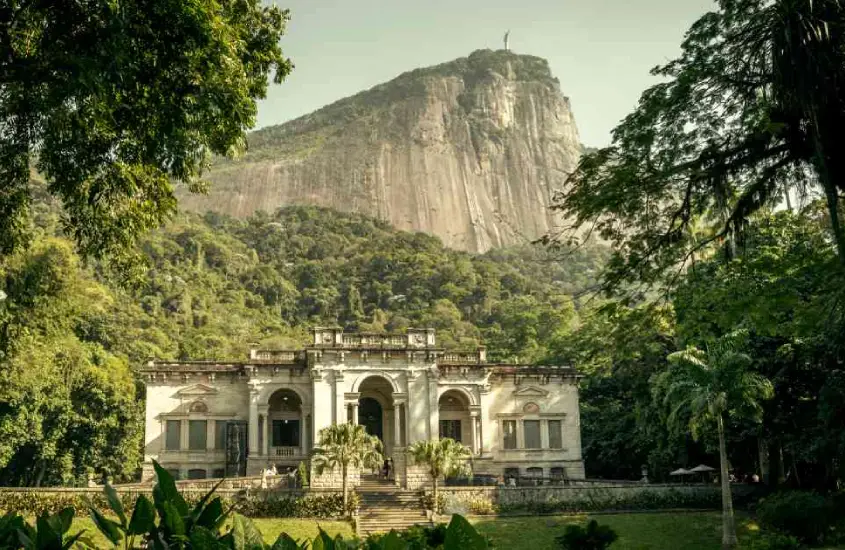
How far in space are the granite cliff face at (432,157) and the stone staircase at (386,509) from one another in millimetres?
93674

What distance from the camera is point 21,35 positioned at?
1054cm

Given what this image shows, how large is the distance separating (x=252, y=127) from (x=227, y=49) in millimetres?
1350

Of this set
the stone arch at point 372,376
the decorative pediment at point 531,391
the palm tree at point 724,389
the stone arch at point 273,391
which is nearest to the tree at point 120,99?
the palm tree at point 724,389

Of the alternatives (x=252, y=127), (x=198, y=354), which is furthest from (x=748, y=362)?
(x=198, y=354)

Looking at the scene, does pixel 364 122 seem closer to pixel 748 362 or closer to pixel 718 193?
pixel 748 362

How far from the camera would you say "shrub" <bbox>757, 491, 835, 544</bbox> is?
24.5 m

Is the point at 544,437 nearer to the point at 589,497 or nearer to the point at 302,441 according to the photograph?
the point at 589,497

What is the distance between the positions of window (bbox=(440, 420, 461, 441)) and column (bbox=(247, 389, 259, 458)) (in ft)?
28.8

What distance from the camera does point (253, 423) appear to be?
37906 mm

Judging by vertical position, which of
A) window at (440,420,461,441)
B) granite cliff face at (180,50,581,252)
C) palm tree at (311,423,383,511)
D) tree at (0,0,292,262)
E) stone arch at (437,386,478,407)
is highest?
granite cliff face at (180,50,581,252)

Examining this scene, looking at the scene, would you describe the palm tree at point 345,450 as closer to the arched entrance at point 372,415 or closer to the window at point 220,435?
the window at point 220,435

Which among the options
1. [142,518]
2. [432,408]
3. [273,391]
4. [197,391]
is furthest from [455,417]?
[142,518]

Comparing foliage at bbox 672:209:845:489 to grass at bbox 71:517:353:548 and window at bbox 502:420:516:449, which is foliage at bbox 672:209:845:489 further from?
grass at bbox 71:517:353:548

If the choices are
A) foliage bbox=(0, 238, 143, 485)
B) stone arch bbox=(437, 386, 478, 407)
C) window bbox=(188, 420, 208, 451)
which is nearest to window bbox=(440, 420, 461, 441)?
stone arch bbox=(437, 386, 478, 407)
